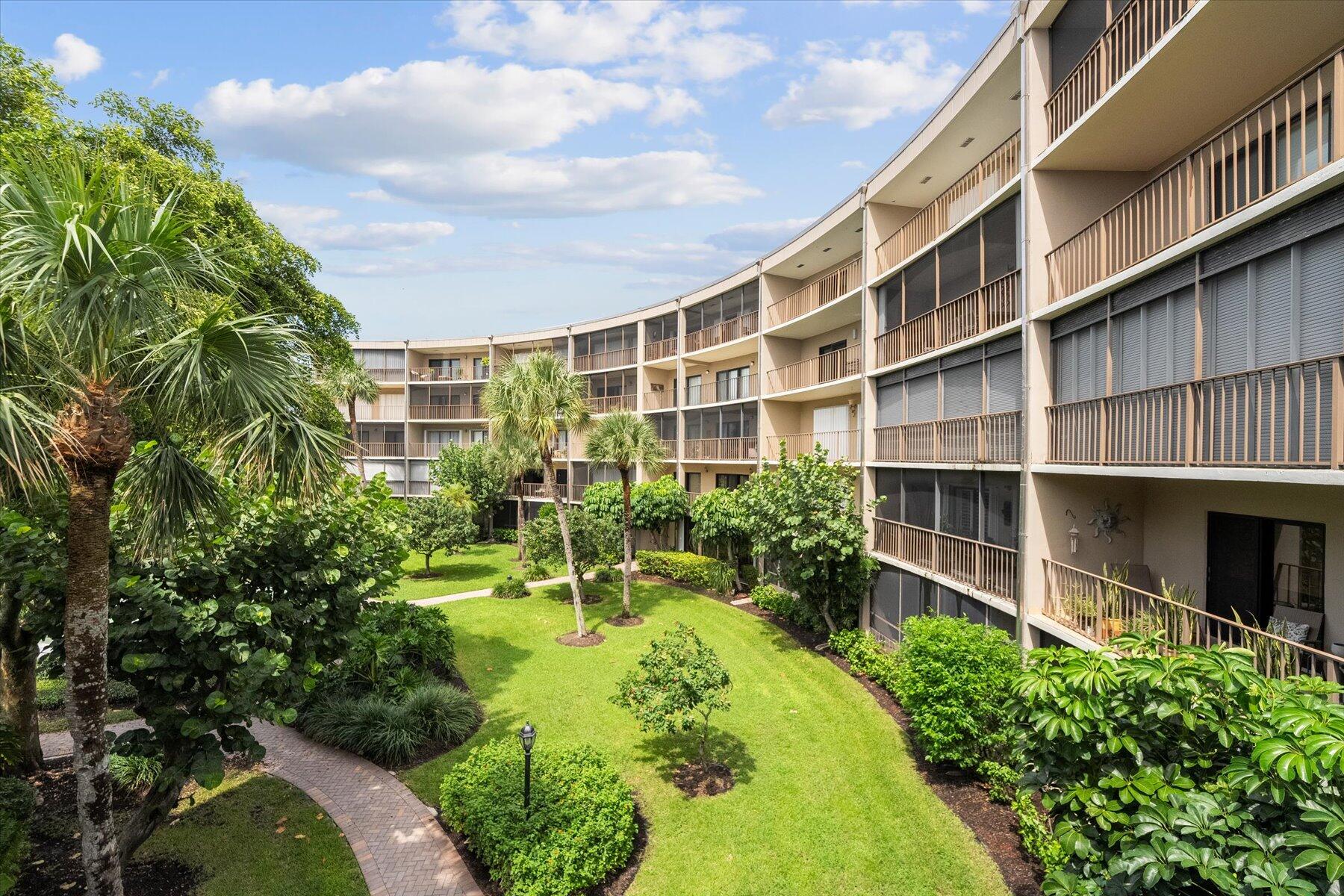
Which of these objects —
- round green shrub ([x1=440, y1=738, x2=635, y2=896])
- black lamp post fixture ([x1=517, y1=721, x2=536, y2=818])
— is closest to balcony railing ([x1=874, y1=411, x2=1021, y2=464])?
round green shrub ([x1=440, y1=738, x2=635, y2=896])

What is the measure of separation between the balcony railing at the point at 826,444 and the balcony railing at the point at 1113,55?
973cm

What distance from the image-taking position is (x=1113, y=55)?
9.58 meters

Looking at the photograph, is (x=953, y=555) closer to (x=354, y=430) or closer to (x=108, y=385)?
(x=108, y=385)

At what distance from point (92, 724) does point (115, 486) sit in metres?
2.70

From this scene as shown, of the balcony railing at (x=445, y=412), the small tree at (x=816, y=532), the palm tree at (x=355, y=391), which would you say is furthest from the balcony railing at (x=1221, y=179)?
the balcony railing at (x=445, y=412)

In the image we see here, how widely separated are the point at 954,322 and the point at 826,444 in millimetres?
9248

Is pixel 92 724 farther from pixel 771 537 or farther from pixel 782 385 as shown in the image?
pixel 782 385

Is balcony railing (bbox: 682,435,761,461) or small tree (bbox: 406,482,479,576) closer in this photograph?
balcony railing (bbox: 682,435,761,461)

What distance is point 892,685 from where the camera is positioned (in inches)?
566

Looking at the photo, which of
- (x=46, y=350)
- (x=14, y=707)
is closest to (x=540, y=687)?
(x=14, y=707)

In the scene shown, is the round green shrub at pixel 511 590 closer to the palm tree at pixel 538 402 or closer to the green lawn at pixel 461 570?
the green lawn at pixel 461 570

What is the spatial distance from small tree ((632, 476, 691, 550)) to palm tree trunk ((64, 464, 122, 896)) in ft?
Answer: 76.2

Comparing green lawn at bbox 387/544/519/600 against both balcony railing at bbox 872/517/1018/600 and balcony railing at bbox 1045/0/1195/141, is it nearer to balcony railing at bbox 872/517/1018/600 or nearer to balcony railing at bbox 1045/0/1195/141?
balcony railing at bbox 872/517/1018/600

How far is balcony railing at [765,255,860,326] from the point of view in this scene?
807 inches
